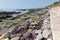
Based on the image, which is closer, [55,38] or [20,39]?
[55,38]

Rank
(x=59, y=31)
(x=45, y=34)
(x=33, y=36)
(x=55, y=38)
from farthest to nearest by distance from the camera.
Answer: (x=33, y=36), (x=45, y=34), (x=59, y=31), (x=55, y=38)

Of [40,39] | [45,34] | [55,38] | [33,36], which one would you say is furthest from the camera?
[33,36]

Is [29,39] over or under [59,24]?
under

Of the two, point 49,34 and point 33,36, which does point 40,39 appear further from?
point 33,36

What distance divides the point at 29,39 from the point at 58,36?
1.80m

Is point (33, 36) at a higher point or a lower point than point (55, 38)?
lower

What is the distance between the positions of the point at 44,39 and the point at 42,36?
155 mm

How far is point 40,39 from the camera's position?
19.7 feet

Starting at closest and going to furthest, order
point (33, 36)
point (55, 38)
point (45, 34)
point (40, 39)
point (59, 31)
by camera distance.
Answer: point (55, 38)
point (59, 31)
point (40, 39)
point (45, 34)
point (33, 36)

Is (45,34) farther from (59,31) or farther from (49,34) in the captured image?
(59,31)

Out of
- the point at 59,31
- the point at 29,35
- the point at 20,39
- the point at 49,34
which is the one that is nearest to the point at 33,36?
the point at 29,35

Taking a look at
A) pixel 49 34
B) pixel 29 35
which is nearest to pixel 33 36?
pixel 29 35

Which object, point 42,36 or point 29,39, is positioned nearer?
point 42,36

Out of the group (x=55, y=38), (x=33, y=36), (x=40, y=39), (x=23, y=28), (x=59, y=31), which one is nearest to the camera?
(x=55, y=38)
